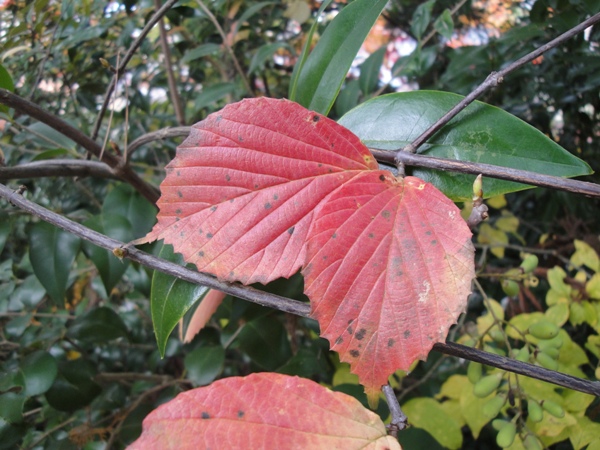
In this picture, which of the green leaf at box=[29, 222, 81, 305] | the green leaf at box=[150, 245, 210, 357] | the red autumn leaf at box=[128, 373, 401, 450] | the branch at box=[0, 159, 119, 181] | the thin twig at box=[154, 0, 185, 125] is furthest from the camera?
the thin twig at box=[154, 0, 185, 125]

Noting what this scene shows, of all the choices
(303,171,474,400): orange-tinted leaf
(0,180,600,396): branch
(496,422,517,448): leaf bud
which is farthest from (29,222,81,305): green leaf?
(496,422,517,448): leaf bud

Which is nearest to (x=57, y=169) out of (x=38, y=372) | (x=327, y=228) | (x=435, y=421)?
(x=38, y=372)

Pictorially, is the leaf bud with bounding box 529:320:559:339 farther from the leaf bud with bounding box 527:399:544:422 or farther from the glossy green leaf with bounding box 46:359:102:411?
the glossy green leaf with bounding box 46:359:102:411

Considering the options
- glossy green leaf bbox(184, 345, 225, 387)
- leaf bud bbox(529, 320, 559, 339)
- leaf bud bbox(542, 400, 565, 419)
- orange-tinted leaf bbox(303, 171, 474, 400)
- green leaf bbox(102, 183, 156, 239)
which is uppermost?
orange-tinted leaf bbox(303, 171, 474, 400)

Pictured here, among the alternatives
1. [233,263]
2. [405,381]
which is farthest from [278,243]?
[405,381]

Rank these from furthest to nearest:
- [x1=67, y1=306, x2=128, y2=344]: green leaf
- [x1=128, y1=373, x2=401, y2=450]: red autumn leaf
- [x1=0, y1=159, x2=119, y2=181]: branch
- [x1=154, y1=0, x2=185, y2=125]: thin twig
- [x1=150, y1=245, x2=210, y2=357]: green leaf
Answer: [x1=154, y1=0, x2=185, y2=125]: thin twig < [x1=67, y1=306, x2=128, y2=344]: green leaf < [x1=0, y1=159, x2=119, y2=181]: branch < [x1=150, y1=245, x2=210, y2=357]: green leaf < [x1=128, y1=373, x2=401, y2=450]: red autumn leaf

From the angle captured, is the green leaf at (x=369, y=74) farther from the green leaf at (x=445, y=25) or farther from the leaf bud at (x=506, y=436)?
the leaf bud at (x=506, y=436)

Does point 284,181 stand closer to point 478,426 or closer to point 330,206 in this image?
point 330,206

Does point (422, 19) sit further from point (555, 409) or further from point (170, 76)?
point (555, 409)
